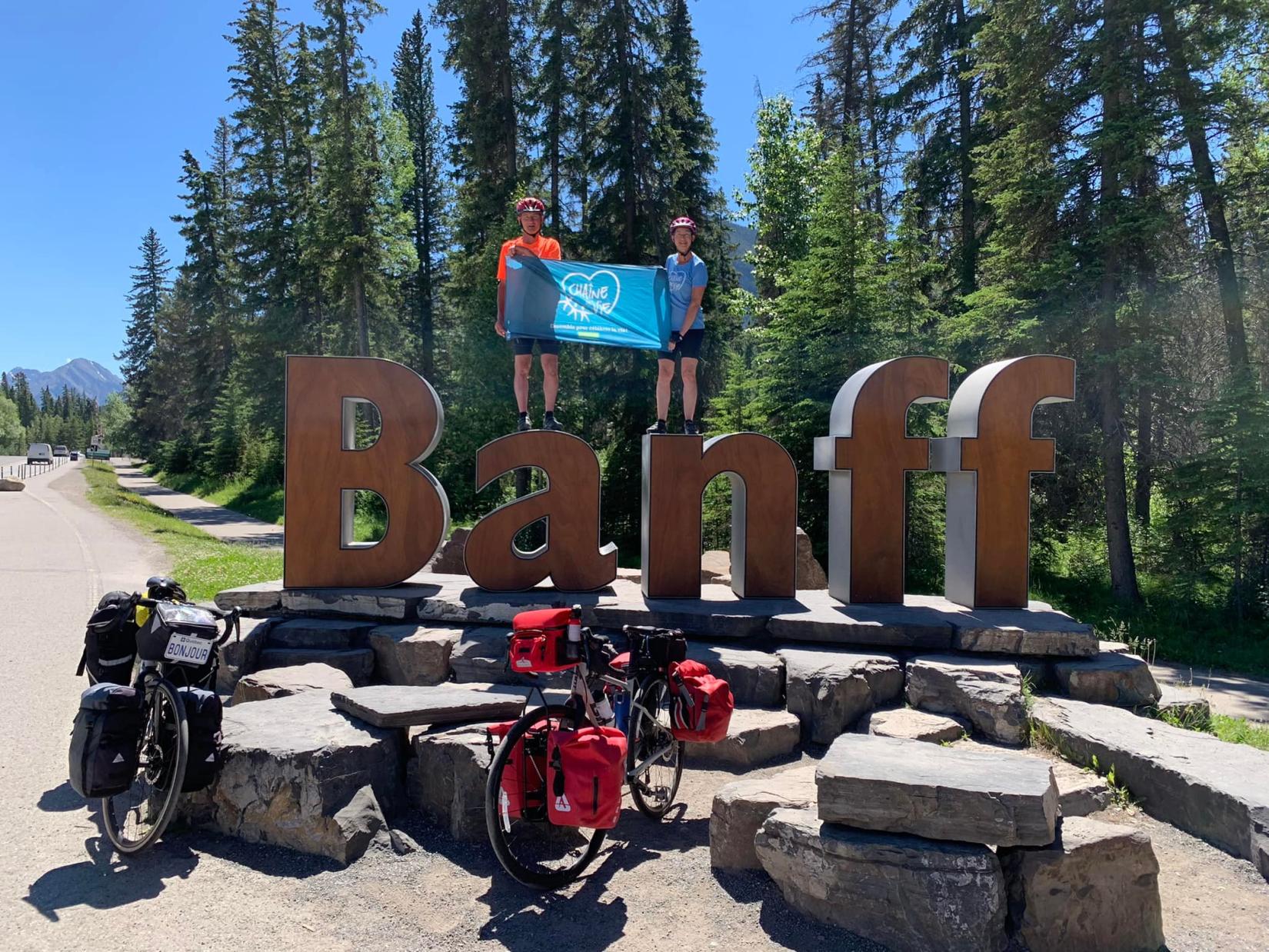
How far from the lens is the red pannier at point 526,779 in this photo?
3.60 m

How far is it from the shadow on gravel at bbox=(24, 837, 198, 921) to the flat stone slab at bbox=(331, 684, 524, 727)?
105 cm

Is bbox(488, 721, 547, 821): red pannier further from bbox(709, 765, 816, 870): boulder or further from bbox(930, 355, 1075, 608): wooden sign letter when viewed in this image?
bbox(930, 355, 1075, 608): wooden sign letter

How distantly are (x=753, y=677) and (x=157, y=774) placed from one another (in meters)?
3.78

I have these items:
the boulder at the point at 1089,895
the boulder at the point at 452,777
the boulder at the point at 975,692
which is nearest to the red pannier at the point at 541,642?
the boulder at the point at 452,777

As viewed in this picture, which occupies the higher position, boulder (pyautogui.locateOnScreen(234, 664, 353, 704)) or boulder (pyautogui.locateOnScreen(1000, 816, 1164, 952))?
boulder (pyautogui.locateOnScreen(234, 664, 353, 704))

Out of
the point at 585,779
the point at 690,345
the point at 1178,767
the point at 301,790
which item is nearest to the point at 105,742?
the point at 301,790

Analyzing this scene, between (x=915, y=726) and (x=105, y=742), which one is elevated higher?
(x=105, y=742)

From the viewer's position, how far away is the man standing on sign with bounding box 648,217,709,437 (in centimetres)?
801

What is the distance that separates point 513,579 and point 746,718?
8.44 ft

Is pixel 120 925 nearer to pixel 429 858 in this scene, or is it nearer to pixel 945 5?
pixel 429 858

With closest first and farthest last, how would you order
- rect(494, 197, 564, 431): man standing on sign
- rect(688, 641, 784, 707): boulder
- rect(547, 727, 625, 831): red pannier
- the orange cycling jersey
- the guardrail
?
rect(547, 727, 625, 831): red pannier → rect(688, 641, 784, 707): boulder → rect(494, 197, 564, 431): man standing on sign → the orange cycling jersey → the guardrail

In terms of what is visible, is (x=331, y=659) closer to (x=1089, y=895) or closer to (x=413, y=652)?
(x=413, y=652)

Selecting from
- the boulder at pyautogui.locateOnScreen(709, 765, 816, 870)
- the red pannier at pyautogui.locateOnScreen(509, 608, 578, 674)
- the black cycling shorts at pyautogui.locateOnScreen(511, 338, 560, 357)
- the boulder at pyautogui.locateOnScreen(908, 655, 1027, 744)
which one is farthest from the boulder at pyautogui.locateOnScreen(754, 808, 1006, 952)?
the black cycling shorts at pyautogui.locateOnScreen(511, 338, 560, 357)

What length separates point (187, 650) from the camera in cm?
427
